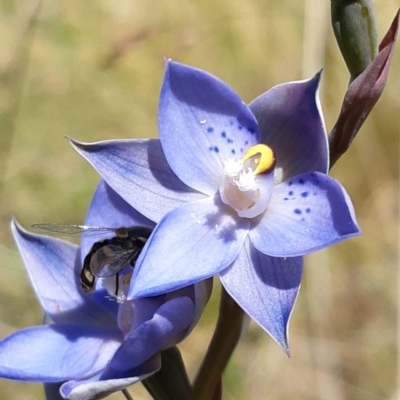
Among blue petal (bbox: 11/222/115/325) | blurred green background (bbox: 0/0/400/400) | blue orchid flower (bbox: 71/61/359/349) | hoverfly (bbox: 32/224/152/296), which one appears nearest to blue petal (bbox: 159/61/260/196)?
blue orchid flower (bbox: 71/61/359/349)

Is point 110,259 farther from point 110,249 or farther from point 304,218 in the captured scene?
point 304,218

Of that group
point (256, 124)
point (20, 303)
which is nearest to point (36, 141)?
point (20, 303)

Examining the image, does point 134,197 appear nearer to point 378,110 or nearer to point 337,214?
point 337,214

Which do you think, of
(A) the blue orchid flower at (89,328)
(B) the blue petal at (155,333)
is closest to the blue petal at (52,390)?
(A) the blue orchid flower at (89,328)

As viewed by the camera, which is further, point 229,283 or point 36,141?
point 36,141

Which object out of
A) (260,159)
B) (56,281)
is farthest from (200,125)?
(56,281)

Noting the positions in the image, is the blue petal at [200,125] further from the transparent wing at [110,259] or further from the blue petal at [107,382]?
the blue petal at [107,382]

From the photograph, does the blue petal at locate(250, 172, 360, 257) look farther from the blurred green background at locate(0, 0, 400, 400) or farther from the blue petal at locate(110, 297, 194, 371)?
the blurred green background at locate(0, 0, 400, 400)
